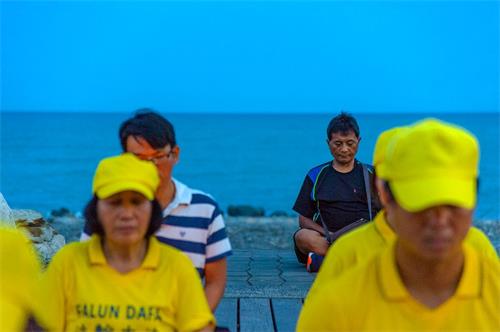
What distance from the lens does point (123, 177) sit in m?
3.05

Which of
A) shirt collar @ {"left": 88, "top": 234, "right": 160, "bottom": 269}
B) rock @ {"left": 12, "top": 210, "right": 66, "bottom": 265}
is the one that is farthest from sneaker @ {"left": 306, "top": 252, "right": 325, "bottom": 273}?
shirt collar @ {"left": 88, "top": 234, "right": 160, "bottom": 269}

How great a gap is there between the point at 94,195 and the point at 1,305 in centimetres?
74

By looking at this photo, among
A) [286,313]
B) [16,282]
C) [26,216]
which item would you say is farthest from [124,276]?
[26,216]

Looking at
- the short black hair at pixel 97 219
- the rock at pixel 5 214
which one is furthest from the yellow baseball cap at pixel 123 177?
the rock at pixel 5 214

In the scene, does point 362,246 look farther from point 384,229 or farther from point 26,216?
point 26,216

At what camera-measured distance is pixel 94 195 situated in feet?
10.6

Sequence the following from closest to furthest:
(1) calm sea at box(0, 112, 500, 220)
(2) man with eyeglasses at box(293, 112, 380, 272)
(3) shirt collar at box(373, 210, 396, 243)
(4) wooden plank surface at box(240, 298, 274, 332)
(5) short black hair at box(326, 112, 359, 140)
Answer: (3) shirt collar at box(373, 210, 396, 243)
(4) wooden plank surface at box(240, 298, 274, 332)
(5) short black hair at box(326, 112, 359, 140)
(2) man with eyeglasses at box(293, 112, 380, 272)
(1) calm sea at box(0, 112, 500, 220)

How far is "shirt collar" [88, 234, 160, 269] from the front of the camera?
3080mm

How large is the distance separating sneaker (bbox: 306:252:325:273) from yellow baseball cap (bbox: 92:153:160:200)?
388 centimetres

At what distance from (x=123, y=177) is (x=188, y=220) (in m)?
0.82

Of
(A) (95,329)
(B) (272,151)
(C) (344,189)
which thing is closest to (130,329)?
(A) (95,329)

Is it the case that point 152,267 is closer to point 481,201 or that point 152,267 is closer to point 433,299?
point 433,299

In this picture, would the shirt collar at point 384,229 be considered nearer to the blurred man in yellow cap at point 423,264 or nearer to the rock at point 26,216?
the blurred man in yellow cap at point 423,264

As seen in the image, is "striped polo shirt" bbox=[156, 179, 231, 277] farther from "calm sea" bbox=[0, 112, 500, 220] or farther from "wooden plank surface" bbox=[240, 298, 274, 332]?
"calm sea" bbox=[0, 112, 500, 220]
